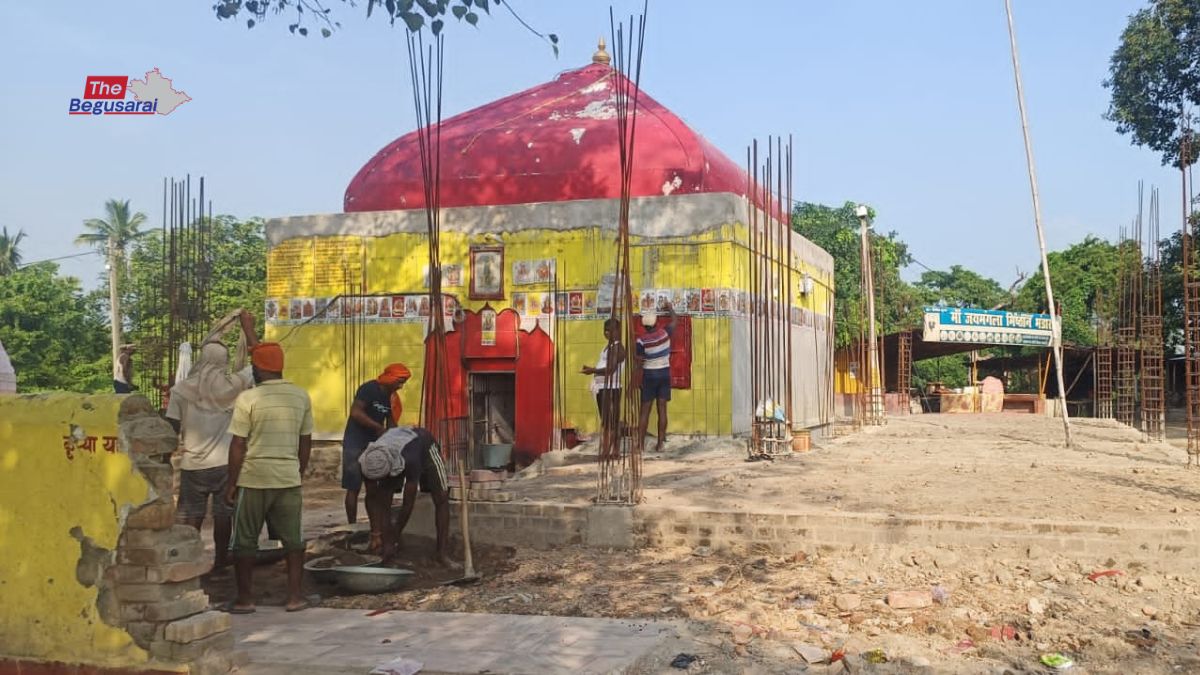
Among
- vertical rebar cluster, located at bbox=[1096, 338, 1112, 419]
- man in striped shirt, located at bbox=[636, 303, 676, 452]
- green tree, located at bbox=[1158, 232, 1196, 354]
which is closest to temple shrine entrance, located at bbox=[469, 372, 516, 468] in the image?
man in striped shirt, located at bbox=[636, 303, 676, 452]

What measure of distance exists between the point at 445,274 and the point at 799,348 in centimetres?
592

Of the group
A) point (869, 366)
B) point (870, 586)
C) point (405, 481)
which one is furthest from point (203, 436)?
point (869, 366)

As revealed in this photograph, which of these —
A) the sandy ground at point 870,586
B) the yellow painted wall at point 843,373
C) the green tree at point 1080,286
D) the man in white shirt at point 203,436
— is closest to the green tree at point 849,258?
the yellow painted wall at point 843,373

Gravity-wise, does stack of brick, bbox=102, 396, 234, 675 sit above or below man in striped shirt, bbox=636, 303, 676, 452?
below

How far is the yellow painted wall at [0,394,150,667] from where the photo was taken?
4.19 metres

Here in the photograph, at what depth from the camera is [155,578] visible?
13.6 feet

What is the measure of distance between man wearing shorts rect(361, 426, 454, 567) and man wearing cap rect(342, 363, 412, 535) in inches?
29.7

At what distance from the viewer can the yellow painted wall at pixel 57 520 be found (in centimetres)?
419

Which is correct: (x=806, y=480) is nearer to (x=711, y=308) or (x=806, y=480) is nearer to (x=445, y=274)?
(x=711, y=308)

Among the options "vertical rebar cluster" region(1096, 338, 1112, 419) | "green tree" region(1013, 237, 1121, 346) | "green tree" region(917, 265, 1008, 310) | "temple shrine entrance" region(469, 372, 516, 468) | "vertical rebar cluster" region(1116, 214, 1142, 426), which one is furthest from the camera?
"green tree" region(917, 265, 1008, 310)

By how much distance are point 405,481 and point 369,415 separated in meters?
1.06

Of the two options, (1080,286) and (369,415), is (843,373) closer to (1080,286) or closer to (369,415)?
(1080,286)

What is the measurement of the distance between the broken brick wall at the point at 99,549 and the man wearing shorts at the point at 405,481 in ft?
7.20

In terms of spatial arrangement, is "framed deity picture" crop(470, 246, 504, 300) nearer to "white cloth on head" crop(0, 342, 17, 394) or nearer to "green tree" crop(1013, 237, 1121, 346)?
"white cloth on head" crop(0, 342, 17, 394)
